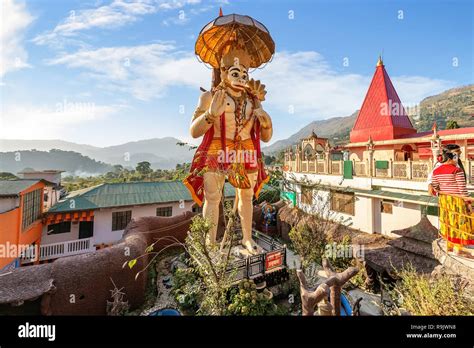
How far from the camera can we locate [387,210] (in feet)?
31.2

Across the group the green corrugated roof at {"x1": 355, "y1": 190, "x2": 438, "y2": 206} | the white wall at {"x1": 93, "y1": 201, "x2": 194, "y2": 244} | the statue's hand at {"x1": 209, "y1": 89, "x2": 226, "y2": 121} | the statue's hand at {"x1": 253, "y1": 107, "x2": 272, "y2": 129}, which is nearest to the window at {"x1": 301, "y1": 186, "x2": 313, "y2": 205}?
the green corrugated roof at {"x1": 355, "y1": 190, "x2": 438, "y2": 206}

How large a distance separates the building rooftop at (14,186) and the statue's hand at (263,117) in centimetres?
848

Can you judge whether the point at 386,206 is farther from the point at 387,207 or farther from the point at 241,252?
the point at 241,252

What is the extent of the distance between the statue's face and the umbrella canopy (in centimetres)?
55

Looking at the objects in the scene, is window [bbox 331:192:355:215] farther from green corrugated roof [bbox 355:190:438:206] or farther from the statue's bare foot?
the statue's bare foot

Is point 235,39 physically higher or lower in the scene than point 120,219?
higher

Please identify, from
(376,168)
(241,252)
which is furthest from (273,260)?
(376,168)

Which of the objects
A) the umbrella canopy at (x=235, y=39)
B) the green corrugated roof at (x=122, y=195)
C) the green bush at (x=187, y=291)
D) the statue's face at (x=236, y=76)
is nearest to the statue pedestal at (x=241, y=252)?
the green bush at (x=187, y=291)

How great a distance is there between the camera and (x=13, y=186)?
24.2 feet

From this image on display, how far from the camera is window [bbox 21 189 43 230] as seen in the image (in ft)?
24.8

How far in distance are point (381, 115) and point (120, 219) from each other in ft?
50.6

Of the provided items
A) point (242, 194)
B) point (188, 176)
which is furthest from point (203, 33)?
point (242, 194)
